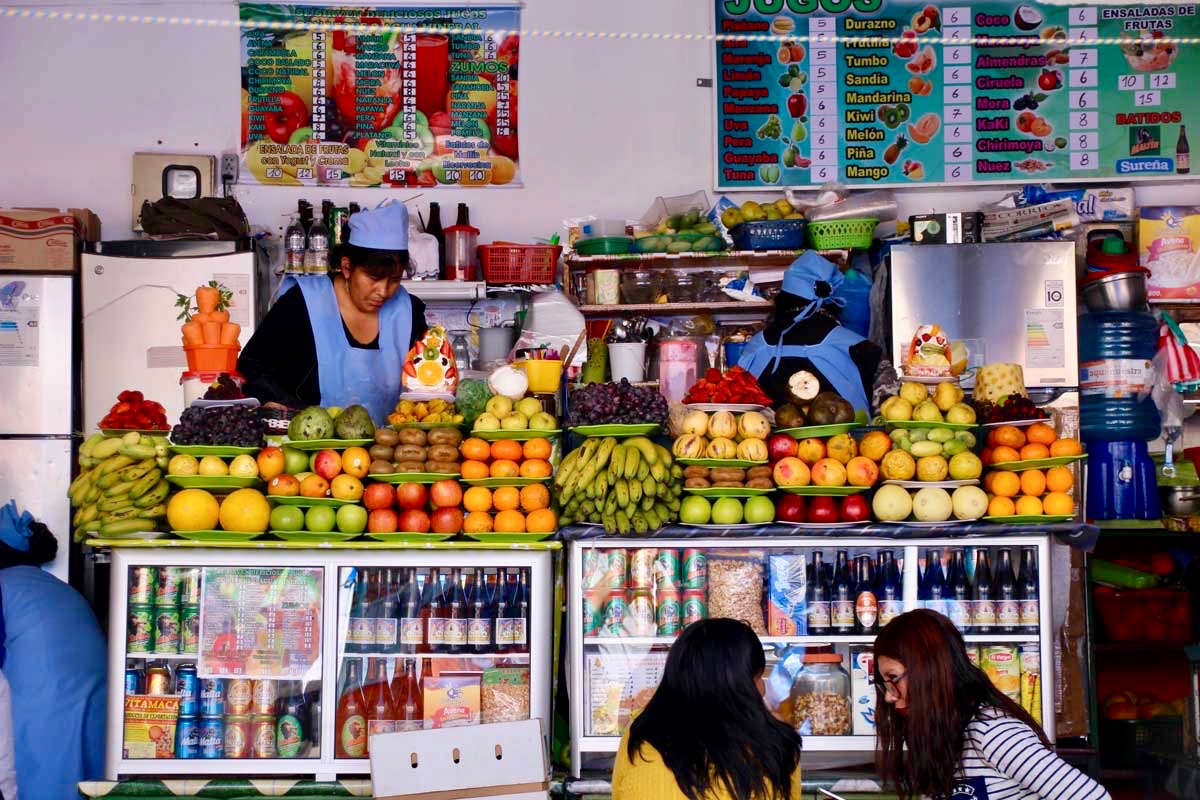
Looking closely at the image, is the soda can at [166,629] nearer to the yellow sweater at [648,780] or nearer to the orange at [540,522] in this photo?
the orange at [540,522]

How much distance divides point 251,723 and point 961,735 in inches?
95.3

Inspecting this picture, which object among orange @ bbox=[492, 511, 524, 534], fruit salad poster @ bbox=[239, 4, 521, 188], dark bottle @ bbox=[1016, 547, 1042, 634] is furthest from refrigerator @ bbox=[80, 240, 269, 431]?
dark bottle @ bbox=[1016, 547, 1042, 634]

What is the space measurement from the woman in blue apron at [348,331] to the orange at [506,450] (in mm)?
1075

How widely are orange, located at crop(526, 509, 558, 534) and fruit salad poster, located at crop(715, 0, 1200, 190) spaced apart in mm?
3480

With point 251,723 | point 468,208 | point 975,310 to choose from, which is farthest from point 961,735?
point 468,208

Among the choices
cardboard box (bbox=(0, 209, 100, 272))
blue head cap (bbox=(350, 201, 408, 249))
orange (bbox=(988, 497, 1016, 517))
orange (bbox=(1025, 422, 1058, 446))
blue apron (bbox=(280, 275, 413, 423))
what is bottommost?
orange (bbox=(988, 497, 1016, 517))

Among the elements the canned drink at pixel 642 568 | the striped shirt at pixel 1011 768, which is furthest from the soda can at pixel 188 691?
the striped shirt at pixel 1011 768

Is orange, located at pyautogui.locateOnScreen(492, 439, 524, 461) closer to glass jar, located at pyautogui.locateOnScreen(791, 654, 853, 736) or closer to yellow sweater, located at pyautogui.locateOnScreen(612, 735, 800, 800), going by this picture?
glass jar, located at pyautogui.locateOnScreen(791, 654, 853, 736)

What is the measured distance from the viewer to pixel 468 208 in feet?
24.0

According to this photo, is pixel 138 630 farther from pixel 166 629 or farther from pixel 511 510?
pixel 511 510

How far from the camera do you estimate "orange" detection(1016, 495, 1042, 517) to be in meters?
4.40

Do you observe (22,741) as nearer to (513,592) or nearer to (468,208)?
(513,592)

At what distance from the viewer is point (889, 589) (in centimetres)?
450

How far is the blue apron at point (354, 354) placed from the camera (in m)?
5.35
